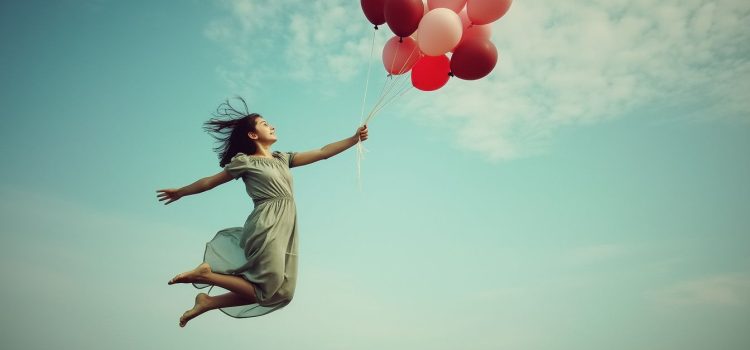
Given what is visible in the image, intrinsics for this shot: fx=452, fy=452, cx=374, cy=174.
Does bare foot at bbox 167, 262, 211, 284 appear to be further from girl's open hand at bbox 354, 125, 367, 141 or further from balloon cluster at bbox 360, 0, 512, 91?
balloon cluster at bbox 360, 0, 512, 91

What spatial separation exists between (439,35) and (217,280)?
2.57m

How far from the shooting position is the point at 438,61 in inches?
171

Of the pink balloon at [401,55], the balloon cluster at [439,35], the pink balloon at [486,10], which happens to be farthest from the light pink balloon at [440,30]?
the pink balloon at [401,55]

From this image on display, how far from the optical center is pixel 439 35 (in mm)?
3777

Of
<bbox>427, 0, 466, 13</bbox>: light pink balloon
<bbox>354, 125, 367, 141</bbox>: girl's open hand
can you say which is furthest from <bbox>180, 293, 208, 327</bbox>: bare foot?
<bbox>427, 0, 466, 13</bbox>: light pink balloon

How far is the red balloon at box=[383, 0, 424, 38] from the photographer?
12.4 ft

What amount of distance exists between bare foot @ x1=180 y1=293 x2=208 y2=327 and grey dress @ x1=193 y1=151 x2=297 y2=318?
133 millimetres

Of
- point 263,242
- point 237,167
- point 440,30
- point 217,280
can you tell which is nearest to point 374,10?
point 440,30

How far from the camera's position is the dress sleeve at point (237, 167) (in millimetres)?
3400

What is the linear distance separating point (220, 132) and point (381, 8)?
178cm

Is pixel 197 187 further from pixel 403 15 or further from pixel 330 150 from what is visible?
pixel 403 15

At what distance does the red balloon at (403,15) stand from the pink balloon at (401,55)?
0.86 ft

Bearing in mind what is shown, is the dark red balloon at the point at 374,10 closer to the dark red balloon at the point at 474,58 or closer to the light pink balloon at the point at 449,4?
the light pink balloon at the point at 449,4

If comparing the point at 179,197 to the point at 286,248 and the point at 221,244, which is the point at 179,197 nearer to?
the point at 221,244
